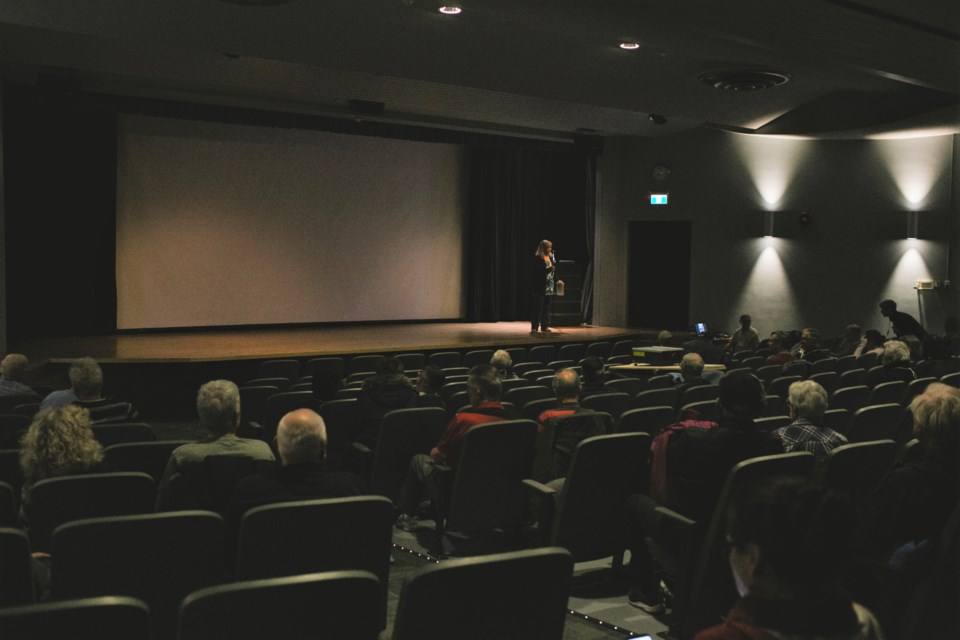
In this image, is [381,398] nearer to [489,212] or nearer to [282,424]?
[282,424]

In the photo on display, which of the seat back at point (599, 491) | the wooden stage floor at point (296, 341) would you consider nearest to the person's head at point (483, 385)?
the seat back at point (599, 491)

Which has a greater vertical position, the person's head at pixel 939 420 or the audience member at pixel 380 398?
the person's head at pixel 939 420

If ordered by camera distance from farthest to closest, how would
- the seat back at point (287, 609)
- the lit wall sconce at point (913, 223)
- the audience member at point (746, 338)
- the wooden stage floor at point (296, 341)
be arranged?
the lit wall sconce at point (913, 223) → the audience member at point (746, 338) → the wooden stage floor at point (296, 341) → the seat back at point (287, 609)

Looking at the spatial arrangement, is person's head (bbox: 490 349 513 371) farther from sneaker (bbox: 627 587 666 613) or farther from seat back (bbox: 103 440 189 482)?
seat back (bbox: 103 440 189 482)

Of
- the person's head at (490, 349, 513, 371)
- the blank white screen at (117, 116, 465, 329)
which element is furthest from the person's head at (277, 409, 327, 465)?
the blank white screen at (117, 116, 465, 329)

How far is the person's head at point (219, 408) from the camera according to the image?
12.9ft

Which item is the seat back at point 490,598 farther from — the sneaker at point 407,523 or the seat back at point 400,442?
the sneaker at point 407,523

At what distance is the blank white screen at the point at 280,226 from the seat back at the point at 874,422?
10.3 meters

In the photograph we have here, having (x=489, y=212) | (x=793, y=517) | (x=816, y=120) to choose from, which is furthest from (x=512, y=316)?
(x=793, y=517)

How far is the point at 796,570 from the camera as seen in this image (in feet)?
4.91

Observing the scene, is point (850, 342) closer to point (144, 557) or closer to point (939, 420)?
point (939, 420)

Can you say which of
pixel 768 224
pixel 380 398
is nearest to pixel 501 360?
pixel 380 398

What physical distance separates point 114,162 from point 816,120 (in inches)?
396

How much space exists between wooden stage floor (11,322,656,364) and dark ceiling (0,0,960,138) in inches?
126
